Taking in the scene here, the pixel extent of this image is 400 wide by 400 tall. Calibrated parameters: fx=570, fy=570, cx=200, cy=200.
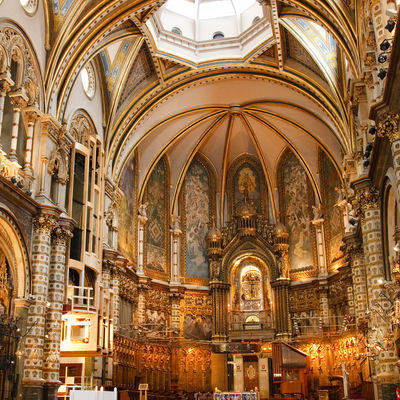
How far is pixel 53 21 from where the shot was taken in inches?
874

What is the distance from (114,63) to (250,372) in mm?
17841

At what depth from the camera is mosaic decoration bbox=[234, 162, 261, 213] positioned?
3662cm

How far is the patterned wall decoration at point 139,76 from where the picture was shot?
28.4 m

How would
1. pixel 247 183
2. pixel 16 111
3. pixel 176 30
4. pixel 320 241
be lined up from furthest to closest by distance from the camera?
pixel 247 183 < pixel 320 241 < pixel 176 30 < pixel 16 111

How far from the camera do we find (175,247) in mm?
34281

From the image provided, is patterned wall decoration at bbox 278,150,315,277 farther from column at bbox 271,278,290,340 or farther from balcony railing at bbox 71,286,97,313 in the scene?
balcony railing at bbox 71,286,97,313

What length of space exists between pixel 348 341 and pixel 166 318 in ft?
33.6

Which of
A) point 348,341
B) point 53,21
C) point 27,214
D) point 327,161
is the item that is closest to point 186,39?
point 53,21

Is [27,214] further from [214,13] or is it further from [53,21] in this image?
[214,13]

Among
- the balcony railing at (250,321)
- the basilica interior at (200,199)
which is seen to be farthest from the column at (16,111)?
the balcony railing at (250,321)

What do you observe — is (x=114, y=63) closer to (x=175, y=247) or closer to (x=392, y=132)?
(x=175, y=247)

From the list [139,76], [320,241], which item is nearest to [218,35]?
[139,76]

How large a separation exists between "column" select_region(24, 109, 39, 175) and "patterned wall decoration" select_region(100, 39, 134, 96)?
24.2 ft

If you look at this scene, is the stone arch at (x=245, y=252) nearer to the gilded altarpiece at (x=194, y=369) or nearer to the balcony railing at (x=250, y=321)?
the balcony railing at (x=250, y=321)
